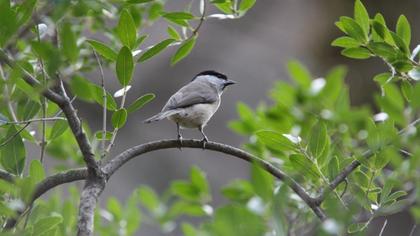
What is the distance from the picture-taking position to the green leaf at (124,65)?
2.16m

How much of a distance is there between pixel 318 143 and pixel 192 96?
230 cm

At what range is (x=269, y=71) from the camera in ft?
27.1

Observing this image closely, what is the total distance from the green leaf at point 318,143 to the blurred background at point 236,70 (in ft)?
15.9

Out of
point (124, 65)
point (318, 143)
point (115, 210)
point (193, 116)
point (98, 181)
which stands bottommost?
point (115, 210)

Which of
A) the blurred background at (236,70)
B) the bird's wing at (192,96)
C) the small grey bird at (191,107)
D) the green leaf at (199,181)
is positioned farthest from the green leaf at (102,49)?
the blurred background at (236,70)

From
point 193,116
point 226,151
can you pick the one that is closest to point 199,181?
point 226,151

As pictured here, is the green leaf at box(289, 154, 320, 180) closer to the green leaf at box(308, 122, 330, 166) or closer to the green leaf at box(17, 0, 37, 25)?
the green leaf at box(308, 122, 330, 166)

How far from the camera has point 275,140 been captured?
2.24 m

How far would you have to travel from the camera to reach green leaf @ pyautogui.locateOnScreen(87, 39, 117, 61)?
89.2 inches

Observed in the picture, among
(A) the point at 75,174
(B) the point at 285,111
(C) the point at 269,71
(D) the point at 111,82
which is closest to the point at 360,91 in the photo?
(C) the point at 269,71

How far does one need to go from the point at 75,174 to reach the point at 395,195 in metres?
1.05

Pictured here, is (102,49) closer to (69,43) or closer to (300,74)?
(69,43)

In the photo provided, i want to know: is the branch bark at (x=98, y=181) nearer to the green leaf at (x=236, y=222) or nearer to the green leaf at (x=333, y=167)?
the green leaf at (x=333, y=167)

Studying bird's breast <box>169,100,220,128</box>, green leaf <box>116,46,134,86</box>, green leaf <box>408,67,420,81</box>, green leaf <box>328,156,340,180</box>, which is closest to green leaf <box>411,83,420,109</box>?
green leaf <box>328,156,340,180</box>
